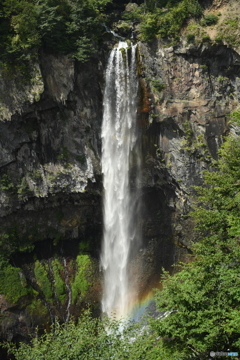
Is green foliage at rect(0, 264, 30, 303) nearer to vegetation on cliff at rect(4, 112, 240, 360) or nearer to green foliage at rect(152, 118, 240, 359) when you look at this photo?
vegetation on cliff at rect(4, 112, 240, 360)

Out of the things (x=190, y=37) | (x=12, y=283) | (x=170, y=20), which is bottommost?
(x=12, y=283)

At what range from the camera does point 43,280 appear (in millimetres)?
24672

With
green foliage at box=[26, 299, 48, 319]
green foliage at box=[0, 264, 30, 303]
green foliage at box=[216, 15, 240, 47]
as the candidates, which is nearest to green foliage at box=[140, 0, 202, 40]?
green foliage at box=[216, 15, 240, 47]

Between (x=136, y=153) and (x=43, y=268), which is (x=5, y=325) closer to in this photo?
(x=43, y=268)

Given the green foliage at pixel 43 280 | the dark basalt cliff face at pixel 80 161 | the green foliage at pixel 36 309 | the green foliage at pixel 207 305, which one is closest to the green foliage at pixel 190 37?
the dark basalt cliff face at pixel 80 161

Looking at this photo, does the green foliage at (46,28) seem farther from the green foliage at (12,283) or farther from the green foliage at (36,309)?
the green foliage at (36,309)

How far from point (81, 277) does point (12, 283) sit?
205 inches

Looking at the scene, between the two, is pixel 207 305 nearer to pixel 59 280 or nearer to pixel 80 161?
pixel 80 161

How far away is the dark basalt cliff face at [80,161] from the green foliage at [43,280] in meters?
0.07

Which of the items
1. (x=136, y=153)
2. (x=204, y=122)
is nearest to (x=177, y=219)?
(x=136, y=153)

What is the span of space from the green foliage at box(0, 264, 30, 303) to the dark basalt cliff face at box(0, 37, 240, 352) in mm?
66

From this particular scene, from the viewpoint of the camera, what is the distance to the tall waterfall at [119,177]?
24453 millimetres

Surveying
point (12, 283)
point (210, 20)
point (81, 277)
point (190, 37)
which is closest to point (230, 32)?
point (210, 20)

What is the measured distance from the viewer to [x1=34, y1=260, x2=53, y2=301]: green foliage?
24.3m
